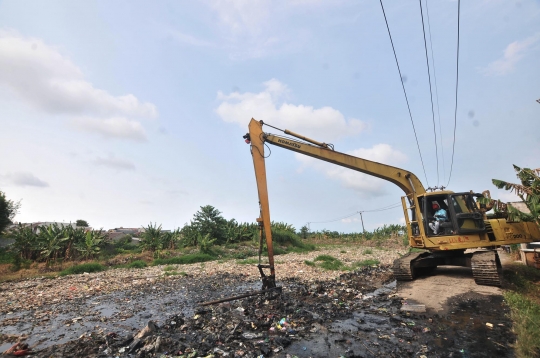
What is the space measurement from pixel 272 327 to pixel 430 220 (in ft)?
19.6

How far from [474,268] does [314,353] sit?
595 centimetres

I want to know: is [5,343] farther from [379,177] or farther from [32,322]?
[379,177]

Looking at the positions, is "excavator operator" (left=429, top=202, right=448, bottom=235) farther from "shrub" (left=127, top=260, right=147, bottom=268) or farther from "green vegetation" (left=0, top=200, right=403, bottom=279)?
"shrub" (left=127, top=260, right=147, bottom=268)

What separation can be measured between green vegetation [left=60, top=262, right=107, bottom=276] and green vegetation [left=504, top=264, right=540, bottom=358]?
15571mm

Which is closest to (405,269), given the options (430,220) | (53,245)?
(430,220)

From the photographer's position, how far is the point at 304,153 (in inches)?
361

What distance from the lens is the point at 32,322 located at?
6.46 m

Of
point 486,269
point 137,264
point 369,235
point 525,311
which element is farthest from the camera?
point 369,235

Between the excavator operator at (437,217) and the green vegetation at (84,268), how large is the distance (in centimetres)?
1441

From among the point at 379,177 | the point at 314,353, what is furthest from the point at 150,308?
the point at 379,177

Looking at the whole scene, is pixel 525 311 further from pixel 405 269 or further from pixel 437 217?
pixel 405 269

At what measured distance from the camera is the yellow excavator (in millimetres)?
7977

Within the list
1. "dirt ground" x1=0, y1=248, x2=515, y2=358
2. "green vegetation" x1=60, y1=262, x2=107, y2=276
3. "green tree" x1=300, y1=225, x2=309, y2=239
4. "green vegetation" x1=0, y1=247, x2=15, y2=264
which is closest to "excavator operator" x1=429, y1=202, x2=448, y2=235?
"dirt ground" x1=0, y1=248, x2=515, y2=358

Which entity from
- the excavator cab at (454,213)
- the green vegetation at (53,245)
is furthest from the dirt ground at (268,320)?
the green vegetation at (53,245)
